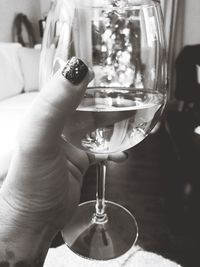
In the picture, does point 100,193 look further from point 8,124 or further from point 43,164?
point 8,124

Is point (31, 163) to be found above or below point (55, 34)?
below

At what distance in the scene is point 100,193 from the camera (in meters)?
0.55

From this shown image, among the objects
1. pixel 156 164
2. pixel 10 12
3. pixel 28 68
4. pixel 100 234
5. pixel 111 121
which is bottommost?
pixel 156 164

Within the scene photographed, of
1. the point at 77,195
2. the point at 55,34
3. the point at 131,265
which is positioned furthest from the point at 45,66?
the point at 131,265

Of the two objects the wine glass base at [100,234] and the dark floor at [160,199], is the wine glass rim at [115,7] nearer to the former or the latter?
the wine glass base at [100,234]

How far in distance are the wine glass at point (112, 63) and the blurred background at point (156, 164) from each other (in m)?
0.46

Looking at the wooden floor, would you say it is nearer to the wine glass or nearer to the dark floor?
the dark floor

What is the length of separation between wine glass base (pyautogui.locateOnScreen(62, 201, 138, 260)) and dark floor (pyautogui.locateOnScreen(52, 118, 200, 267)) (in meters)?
0.27

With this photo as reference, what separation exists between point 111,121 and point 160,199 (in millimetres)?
873

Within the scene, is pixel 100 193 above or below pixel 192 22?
below

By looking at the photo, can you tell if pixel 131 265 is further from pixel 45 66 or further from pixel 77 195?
pixel 45 66

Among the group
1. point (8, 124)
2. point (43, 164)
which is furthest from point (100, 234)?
point (8, 124)

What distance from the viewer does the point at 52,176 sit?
1.43 feet

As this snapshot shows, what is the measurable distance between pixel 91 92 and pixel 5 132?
768 millimetres
